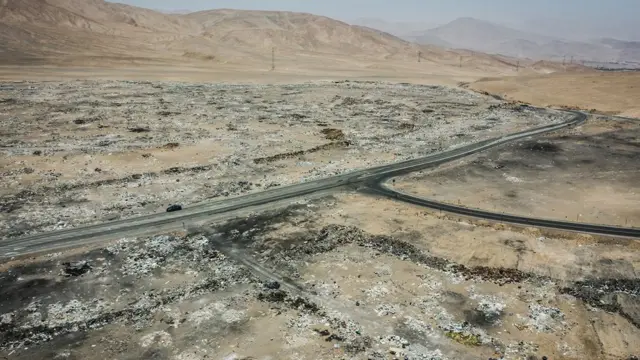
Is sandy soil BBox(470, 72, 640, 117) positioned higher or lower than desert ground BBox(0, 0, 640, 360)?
higher

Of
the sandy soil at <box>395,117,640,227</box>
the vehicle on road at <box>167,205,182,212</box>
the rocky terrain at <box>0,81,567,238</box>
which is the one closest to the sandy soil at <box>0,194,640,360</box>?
the vehicle on road at <box>167,205,182,212</box>

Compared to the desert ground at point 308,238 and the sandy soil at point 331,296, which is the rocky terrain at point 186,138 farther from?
the sandy soil at point 331,296

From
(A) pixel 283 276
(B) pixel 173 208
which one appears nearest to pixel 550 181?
(A) pixel 283 276

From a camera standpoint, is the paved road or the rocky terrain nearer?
the paved road

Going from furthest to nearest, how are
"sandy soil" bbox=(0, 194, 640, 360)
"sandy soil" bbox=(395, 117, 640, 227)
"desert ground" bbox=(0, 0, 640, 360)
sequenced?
1. "sandy soil" bbox=(395, 117, 640, 227)
2. "desert ground" bbox=(0, 0, 640, 360)
3. "sandy soil" bbox=(0, 194, 640, 360)

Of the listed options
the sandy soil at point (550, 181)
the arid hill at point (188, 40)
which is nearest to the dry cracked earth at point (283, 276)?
the sandy soil at point (550, 181)

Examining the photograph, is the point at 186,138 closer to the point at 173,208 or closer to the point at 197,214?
the point at 173,208

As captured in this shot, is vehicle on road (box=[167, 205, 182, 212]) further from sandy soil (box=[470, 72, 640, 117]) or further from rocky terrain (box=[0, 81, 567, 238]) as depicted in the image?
sandy soil (box=[470, 72, 640, 117])
